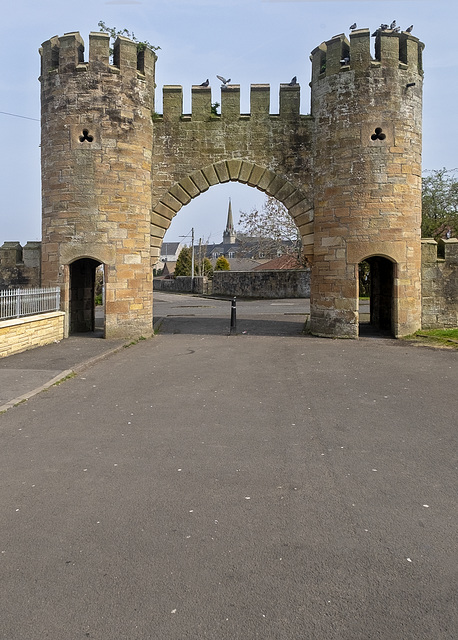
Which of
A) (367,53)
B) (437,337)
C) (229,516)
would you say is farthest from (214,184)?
(229,516)

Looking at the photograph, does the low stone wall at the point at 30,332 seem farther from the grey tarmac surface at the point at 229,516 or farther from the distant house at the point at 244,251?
the distant house at the point at 244,251

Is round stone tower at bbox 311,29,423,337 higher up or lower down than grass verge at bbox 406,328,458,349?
higher up

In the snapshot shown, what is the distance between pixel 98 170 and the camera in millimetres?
14484

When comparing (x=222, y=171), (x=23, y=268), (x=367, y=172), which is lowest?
(x=23, y=268)

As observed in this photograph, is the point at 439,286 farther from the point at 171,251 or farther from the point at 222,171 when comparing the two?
the point at 171,251

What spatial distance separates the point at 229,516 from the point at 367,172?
1241 centimetres

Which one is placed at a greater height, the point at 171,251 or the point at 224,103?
the point at 171,251

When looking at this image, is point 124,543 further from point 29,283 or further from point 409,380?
point 29,283

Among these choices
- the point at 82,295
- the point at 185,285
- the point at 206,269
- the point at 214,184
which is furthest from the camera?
the point at 206,269

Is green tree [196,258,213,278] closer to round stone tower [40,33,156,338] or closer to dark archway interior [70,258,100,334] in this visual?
dark archway interior [70,258,100,334]

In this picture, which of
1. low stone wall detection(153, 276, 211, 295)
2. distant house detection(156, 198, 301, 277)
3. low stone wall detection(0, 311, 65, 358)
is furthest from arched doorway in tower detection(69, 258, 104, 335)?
low stone wall detection(153, 276, 211, 295)

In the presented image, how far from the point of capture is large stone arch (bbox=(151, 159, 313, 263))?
1594 centimetres

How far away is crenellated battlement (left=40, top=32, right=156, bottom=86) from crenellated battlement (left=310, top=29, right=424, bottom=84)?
203 inches

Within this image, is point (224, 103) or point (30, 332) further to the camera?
point (224, 103)
